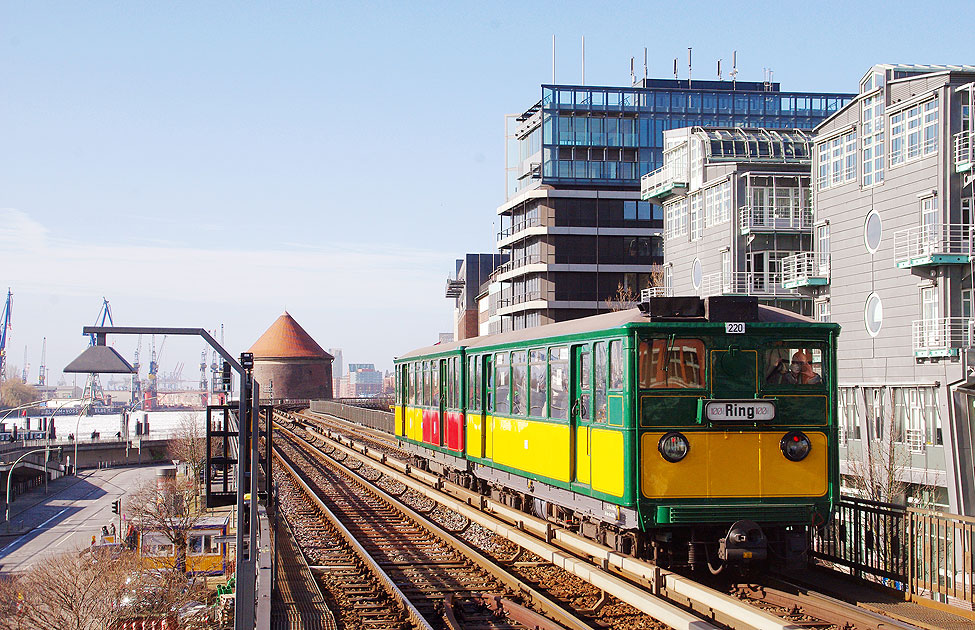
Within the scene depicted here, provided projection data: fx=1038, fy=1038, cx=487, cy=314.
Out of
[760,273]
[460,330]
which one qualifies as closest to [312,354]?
[460,330]

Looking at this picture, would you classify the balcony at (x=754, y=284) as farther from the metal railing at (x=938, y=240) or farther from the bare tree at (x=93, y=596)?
the bare tree at (x=93, y=596)

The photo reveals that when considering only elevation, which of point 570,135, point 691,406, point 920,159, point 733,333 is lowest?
point 691,406

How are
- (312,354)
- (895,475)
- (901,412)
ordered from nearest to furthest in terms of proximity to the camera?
(895,475) → (901,412) → (312,354)

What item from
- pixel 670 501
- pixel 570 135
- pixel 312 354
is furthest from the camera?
pixel 312 354

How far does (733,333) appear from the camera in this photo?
12.2m

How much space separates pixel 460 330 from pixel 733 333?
100 metres

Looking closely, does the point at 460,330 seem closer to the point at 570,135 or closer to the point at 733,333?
the point at 570,135

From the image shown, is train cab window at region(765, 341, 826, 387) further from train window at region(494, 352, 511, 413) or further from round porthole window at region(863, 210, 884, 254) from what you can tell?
round porthole window at region(863, 210, 884, 254)

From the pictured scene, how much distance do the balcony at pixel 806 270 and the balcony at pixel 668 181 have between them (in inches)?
371

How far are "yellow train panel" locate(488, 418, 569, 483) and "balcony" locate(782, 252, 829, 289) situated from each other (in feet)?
70.5

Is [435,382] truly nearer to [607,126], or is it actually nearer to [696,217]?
[696,217]

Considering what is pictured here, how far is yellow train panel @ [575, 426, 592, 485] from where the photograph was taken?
13.5 m

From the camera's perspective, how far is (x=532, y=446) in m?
16.1

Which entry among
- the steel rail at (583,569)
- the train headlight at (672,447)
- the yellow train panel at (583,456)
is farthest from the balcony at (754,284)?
the train headlight at (672,447)
